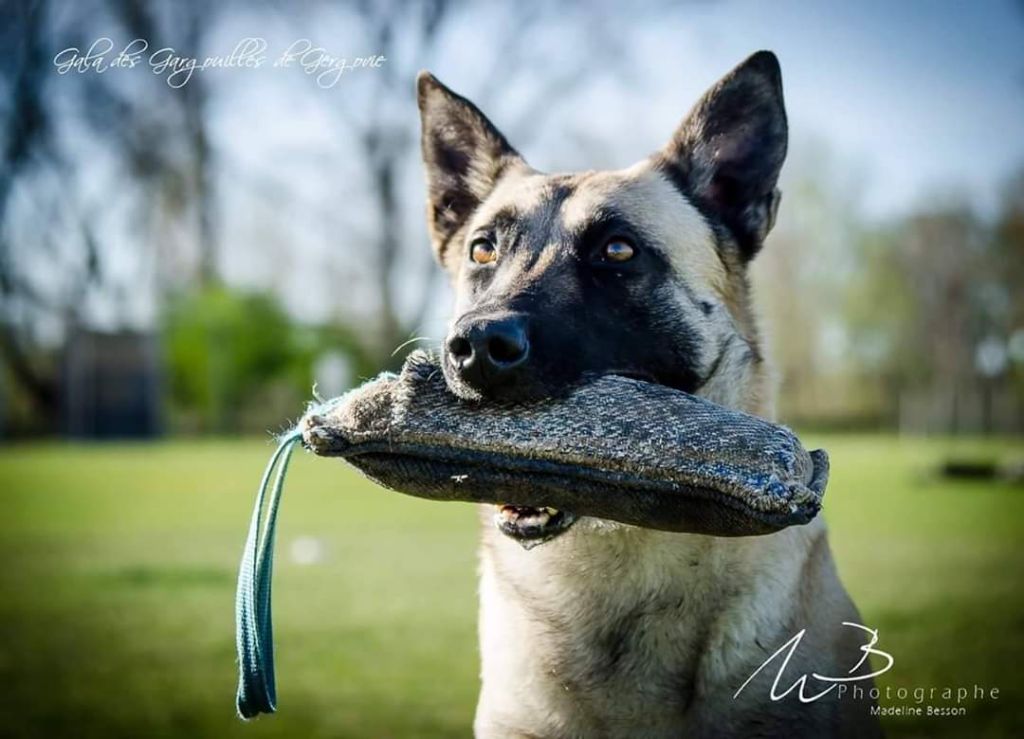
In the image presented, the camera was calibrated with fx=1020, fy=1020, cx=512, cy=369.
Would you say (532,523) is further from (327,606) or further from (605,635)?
(327,606)

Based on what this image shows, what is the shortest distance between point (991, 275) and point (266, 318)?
12.3 m

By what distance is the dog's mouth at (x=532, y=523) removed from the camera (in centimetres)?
227

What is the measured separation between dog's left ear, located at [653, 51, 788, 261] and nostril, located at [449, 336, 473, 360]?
1115 millimetres

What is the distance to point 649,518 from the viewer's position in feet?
6.93

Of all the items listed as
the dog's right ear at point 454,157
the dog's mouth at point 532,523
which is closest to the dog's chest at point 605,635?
the dog's mouth at point 532,523

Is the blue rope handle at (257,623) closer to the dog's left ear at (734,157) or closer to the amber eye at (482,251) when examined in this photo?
the amber eye at (482,251)

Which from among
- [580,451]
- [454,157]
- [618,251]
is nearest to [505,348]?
[580,451]

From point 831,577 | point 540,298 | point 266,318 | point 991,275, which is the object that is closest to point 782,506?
point 540,298

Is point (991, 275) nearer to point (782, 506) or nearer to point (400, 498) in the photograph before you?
point (400, 498)

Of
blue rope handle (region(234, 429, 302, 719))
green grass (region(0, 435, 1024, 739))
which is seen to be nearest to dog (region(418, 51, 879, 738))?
blue rope handle (region(234, 429, 302, 719))

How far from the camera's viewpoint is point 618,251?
8.68 feet

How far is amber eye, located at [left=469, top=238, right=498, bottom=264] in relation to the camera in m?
2.81

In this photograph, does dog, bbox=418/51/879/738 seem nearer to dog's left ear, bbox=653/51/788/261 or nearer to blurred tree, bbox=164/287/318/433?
dog's left ear, bbox=653/51/788/261

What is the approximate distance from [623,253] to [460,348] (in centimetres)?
72
